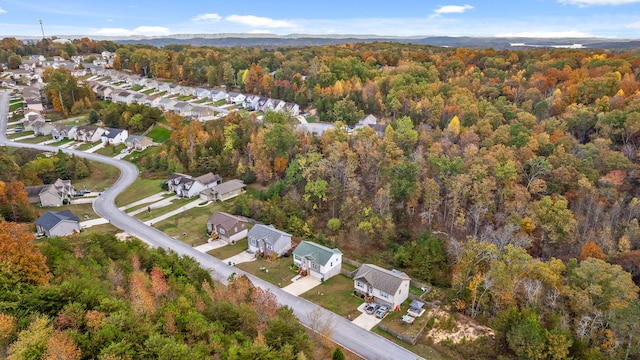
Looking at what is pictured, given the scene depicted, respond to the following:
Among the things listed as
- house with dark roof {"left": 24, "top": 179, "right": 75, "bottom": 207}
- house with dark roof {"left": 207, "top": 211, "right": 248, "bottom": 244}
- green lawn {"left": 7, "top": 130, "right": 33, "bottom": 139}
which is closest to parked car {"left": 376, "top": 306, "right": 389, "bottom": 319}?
house with dark roof {"left": 207, "top": 211, "right": 248, "bottom": 244}

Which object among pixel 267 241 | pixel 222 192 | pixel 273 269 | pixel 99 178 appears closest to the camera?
pixel 273 269

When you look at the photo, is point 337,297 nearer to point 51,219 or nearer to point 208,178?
point 208,178

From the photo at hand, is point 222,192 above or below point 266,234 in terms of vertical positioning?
above

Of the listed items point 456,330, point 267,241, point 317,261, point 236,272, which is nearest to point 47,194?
point 236,272

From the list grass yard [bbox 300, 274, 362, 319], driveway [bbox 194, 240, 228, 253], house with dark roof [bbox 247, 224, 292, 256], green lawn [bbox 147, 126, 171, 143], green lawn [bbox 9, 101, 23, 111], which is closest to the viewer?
grass yard [bbox 300, 274, 362, 319]

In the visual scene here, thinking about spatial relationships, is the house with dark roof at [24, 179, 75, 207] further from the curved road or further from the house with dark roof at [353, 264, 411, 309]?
the house with dark roof at [353, 264, 411, 309]

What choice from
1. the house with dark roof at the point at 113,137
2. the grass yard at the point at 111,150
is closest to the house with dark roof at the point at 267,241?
the grass yard at the point at 111,150
